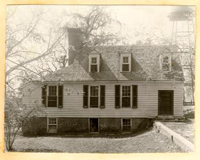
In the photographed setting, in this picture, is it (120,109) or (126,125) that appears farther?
(120,109)

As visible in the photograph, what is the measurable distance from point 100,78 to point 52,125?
2.32m

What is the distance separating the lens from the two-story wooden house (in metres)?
10.3

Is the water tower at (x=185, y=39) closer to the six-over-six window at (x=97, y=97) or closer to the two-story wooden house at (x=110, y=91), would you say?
the two-story wooden house at (x=110, y=91)

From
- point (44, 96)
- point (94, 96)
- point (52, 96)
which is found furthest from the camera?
point (94, 96)

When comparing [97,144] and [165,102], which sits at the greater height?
[165,102]

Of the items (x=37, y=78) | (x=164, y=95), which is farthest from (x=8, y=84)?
(x=164, y=95)

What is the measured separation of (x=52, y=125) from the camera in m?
10.6

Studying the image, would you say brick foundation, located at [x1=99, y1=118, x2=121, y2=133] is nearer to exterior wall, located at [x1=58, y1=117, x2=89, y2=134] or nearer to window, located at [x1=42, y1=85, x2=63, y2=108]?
exterior wall, located at [x1=58, y1=117, x2=89, y2=134]

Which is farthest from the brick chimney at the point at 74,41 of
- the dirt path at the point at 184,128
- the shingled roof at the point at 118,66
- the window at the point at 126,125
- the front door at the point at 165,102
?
the dirt path at the point at 184,128

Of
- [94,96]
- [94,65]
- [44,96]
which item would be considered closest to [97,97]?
[94,96]

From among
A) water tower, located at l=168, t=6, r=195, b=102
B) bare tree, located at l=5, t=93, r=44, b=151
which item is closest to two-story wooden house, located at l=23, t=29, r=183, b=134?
bare tree, located at l=5, t=93, r=44, b=151

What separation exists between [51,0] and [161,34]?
3.03 metres

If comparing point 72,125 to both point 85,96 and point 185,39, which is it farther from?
point 185,39

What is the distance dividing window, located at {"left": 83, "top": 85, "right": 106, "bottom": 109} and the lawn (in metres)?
2.02
